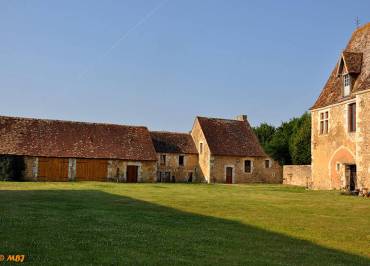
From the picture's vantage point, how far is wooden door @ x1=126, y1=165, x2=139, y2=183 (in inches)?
1457

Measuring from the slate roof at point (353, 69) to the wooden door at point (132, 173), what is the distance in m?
16.3

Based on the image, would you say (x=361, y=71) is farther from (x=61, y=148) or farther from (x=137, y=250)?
(x=61, y=148)

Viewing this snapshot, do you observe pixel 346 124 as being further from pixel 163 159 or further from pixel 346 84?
pixel 163 159

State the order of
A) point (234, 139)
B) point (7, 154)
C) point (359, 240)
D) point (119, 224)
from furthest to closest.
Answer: point (234, 139), point (7, 154), point (119, 224), point (359, 240)

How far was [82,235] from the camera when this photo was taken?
7.89 metres

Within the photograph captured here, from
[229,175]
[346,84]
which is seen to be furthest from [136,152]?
[346,84]

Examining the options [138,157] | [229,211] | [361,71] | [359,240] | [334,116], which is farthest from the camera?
[138,157]

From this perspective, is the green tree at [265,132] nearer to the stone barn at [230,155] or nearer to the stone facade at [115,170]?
the stone barn at [230,155]

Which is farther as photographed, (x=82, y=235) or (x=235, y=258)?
(x=82, y=235)

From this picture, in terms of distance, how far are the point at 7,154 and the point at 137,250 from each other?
97.3 ft

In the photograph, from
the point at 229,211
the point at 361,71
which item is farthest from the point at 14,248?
the point at 361,71

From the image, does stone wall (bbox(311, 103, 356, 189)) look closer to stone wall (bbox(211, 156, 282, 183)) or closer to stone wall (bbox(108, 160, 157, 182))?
stone wall (bbox(211, 156, 282, 183))

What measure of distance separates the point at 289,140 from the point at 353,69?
26.3m

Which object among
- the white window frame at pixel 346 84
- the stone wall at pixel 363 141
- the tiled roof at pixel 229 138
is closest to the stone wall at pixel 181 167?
the tiled roof at pixel 229 138
